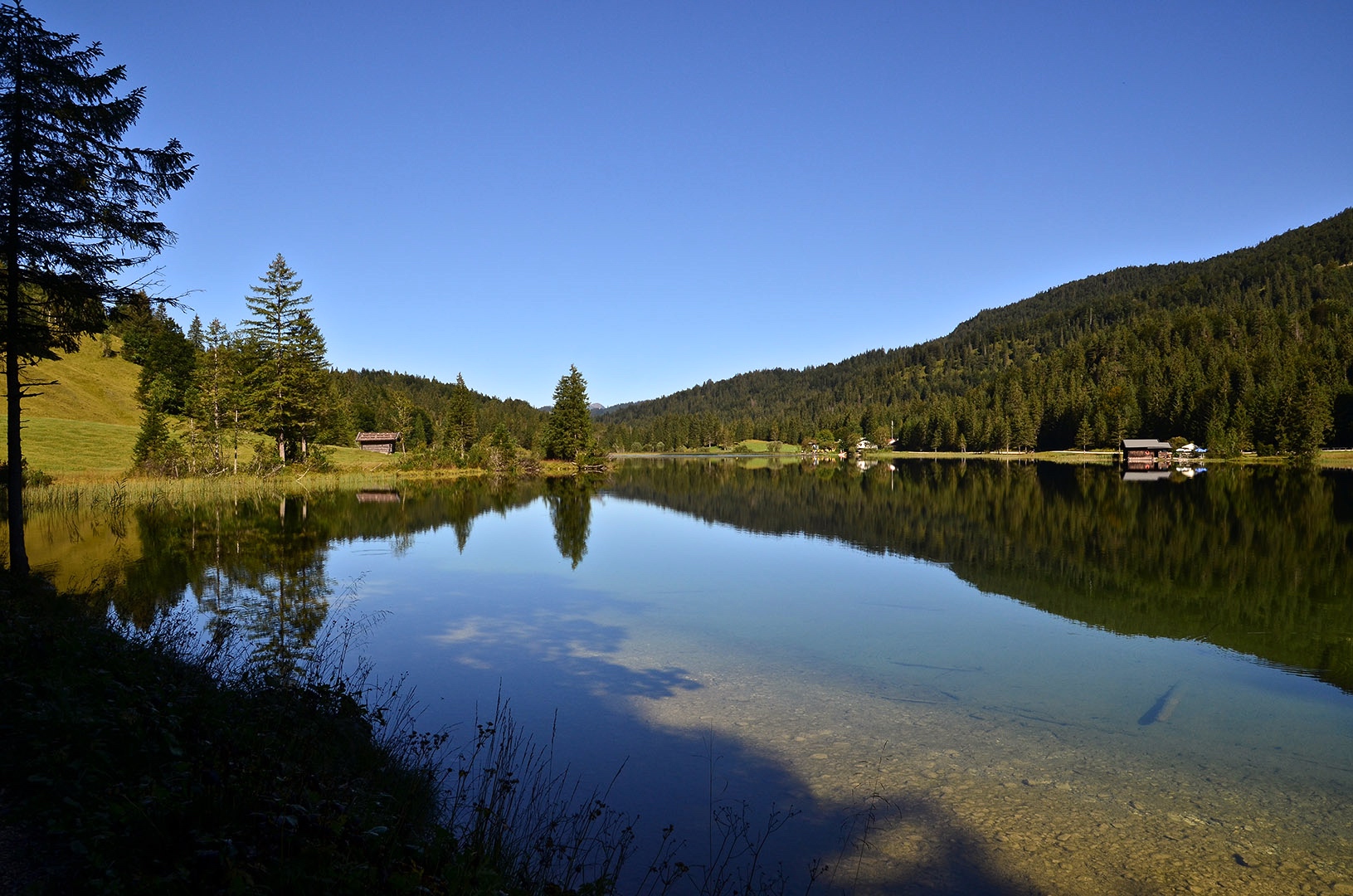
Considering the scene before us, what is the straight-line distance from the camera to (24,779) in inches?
213

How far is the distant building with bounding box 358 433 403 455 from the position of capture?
3949 inches

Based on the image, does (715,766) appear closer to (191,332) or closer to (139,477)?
(139,477)

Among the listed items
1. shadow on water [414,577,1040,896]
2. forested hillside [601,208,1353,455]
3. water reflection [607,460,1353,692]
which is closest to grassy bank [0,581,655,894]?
shadow on water [414,577,1040,896]

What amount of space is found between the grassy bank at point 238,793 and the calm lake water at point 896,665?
59.4 inches

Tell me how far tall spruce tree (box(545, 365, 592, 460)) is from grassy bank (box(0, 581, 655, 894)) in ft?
255

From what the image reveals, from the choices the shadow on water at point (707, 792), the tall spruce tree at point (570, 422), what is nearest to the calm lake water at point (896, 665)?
the shadow on water at point (707, 792)

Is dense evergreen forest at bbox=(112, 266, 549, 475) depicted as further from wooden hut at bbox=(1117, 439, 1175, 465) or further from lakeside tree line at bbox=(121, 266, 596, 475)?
wooden hut at bbox=(1117, 439, 1175, 465)

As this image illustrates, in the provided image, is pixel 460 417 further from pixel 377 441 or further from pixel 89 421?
pixel 89 421

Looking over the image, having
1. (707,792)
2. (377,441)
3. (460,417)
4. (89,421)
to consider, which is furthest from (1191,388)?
(89,421)

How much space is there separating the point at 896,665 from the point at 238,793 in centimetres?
1110

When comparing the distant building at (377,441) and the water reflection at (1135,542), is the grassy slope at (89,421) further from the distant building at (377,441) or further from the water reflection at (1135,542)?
the water reflection at (1135,542)

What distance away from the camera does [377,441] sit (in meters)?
101

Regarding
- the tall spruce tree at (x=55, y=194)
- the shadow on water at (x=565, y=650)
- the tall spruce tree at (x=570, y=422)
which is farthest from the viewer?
the tall spruce tree at (x=570, y=422)

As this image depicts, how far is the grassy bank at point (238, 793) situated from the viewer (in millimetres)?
4324
